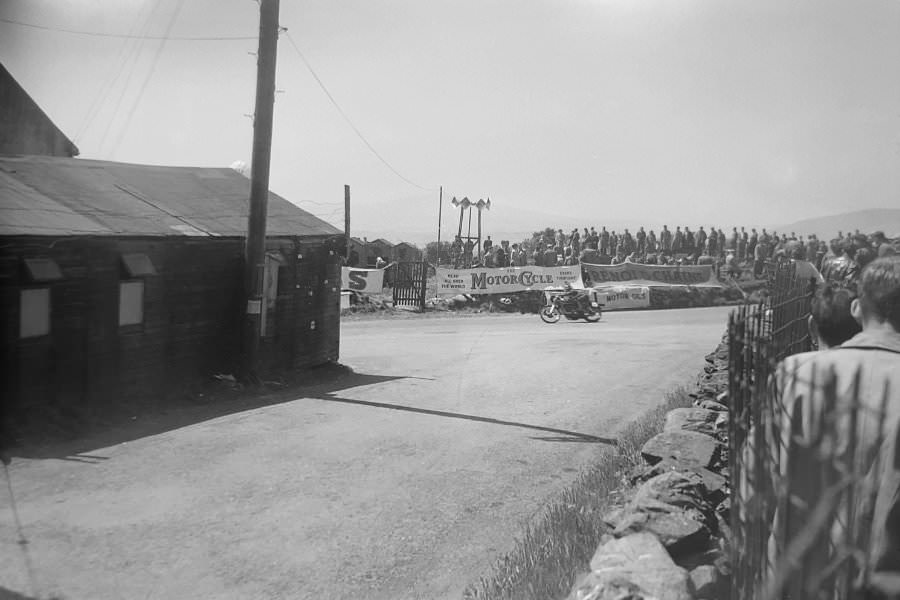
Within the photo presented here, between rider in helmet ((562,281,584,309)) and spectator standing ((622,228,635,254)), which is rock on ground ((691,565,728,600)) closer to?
rider in helmet ((562,281,584,309))

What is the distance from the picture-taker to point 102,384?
10.7 metres

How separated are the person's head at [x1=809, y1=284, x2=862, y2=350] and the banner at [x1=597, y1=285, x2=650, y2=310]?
93.3 ft

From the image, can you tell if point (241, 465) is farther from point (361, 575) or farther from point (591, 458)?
point (591, 458)

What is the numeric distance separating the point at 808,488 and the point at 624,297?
30484 mm

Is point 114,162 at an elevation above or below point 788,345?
above

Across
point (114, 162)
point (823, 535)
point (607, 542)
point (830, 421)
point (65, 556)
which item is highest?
point (114, 162)

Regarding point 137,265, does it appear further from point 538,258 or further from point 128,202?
point 538,258

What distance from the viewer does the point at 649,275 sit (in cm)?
3378

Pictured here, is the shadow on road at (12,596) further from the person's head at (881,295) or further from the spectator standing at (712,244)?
the spectator standing at (712,244)

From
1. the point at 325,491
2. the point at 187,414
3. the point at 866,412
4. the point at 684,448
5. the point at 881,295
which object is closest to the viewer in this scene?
the point at 866,412

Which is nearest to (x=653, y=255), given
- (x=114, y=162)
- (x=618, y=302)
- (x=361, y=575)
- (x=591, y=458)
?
(x=618, y=302)

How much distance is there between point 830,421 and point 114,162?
1450 centimetres

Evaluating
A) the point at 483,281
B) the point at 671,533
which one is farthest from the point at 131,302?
the point at 483,281

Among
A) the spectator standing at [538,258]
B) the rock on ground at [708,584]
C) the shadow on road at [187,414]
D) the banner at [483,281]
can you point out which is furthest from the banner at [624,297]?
the rock on ground at [708,584]
